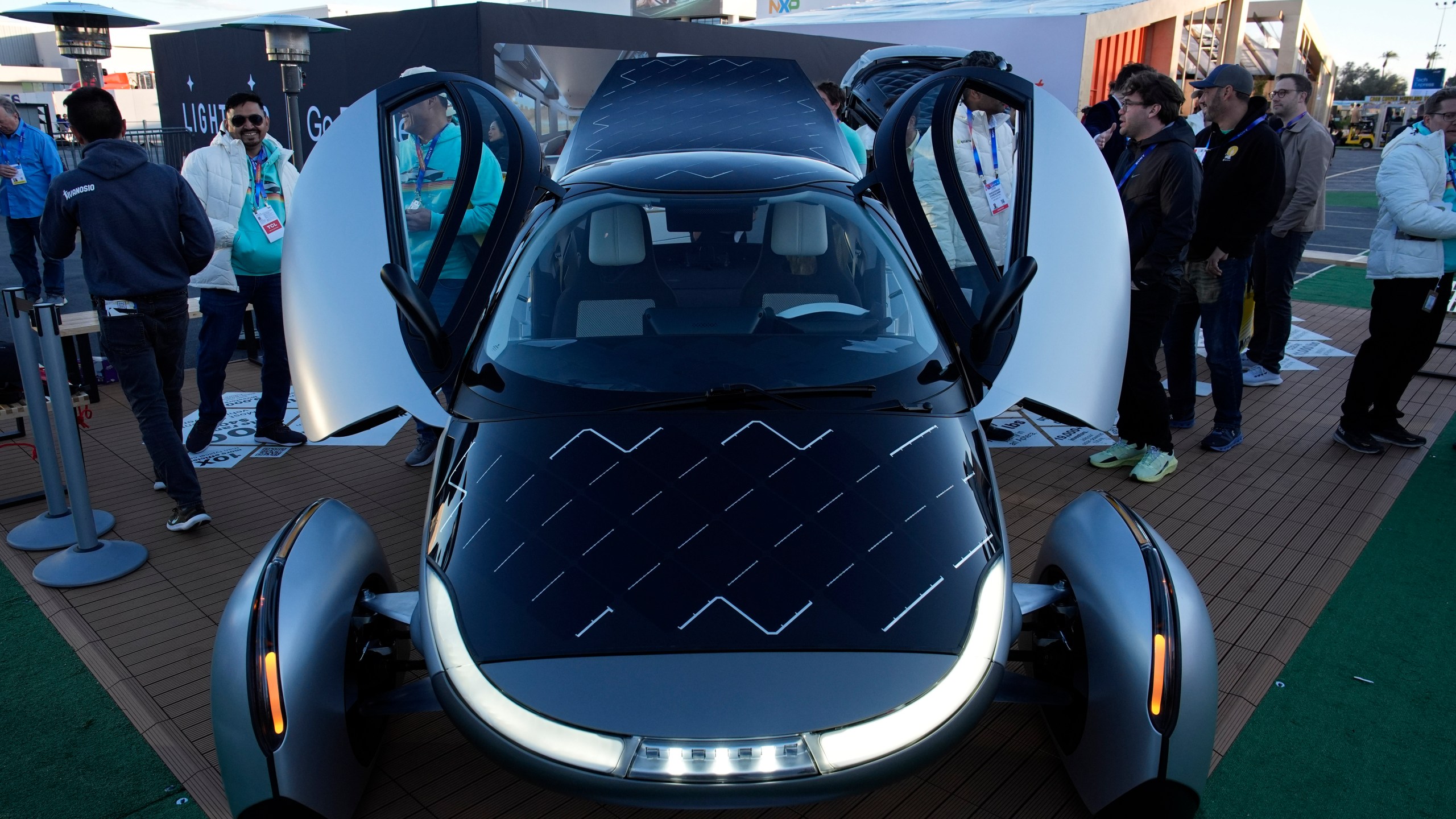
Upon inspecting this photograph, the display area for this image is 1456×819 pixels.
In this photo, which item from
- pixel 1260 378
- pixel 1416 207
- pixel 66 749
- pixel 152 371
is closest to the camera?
pixel 66 749

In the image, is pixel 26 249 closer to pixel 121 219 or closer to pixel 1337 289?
pixel 121 219

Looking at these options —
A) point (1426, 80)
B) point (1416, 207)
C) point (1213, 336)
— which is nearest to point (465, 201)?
point (1213, 336)

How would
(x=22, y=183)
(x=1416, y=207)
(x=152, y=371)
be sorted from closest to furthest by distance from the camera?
(x=152, y=371)
(x=1416, y=207)
(x=22, y=183)

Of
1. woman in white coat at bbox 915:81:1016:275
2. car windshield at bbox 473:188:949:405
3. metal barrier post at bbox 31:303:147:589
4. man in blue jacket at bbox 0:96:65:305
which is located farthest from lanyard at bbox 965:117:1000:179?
man in blue jacket at bbox 0:96:65:305

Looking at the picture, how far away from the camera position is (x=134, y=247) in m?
3.98

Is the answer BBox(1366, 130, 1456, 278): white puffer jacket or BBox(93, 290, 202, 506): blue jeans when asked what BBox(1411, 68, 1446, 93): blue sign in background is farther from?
BBox(93, 290, 202, 506): blue jeans

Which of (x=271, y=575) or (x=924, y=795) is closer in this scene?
(x=271, y=575)

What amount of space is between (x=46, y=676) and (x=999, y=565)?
314cm

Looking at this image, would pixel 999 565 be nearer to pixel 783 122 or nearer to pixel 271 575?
pixel 271 575

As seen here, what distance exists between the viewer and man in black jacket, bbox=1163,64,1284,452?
195 inches

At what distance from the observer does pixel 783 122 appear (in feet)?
12.8

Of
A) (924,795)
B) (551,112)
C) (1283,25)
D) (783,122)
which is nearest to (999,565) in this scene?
(924,795)

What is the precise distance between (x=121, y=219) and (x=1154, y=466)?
508 centimetres

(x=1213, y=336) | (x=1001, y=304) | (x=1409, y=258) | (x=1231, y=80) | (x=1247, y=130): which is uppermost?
(x=1231, y=80)
